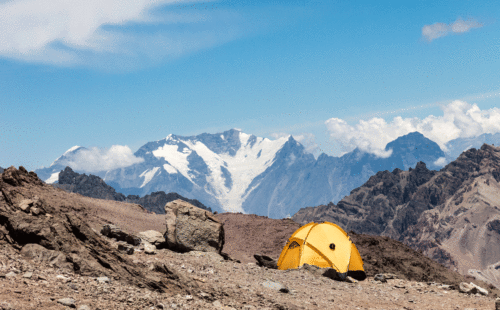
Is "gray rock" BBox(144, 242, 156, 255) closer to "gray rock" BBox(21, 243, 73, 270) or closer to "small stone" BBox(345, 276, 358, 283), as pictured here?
"gray rock" BBox(21, 243, 73, 270)

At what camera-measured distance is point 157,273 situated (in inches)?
666

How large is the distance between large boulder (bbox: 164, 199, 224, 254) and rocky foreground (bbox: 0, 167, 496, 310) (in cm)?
86

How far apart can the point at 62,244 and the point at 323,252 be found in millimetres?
20093

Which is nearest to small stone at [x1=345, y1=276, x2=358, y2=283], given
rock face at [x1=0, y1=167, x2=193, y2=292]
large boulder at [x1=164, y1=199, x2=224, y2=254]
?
large boulder at [x1=164, y1=199, x2=224, y2=254]

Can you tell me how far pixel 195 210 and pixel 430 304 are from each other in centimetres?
1580

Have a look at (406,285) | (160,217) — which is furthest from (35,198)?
(160,217)

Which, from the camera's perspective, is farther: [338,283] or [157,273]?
[338,283]

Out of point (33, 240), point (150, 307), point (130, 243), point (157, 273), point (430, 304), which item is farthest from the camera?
point (130, 243)

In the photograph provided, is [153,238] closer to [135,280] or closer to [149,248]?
[149,248]

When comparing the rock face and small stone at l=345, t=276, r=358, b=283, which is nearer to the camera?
the rock face

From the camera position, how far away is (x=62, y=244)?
50.5 ft

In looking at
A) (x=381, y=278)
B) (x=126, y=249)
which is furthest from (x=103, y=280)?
(x=381, y=278)

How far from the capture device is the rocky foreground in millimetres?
12820

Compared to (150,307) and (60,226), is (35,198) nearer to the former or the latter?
(60,226)
